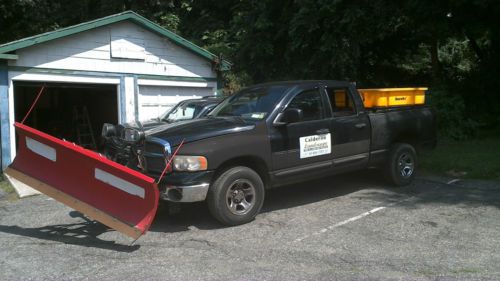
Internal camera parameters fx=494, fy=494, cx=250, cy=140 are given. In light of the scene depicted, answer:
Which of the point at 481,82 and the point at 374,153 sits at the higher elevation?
the point at 481,82

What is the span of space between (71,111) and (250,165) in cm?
1225

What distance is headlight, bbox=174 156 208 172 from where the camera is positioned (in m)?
6.00

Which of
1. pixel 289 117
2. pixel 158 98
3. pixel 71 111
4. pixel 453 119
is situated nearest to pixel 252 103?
pixel 289 117

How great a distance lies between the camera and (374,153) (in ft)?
26.5

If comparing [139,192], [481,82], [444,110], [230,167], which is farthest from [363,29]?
[139,192]

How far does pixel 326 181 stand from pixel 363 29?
6249mm

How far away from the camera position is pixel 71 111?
1716 centimetres

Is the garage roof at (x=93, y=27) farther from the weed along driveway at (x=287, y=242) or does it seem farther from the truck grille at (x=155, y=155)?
the truck grille at (x=155, y=155)

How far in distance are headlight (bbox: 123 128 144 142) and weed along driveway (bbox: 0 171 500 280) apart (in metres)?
1.21

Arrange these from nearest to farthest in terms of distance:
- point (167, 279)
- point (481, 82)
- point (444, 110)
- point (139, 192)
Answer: point (167, 279)
point (139, 192)
point (444, 110)
point (481, 82)

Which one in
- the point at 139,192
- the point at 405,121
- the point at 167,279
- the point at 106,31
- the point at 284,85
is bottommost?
the point at 167,279

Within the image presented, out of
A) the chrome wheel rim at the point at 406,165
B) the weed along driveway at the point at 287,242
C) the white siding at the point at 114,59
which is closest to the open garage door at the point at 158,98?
the white siding at the point at 114,59

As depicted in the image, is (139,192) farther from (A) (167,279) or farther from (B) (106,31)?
(B) (106,31)

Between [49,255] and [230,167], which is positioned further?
[230,167]
